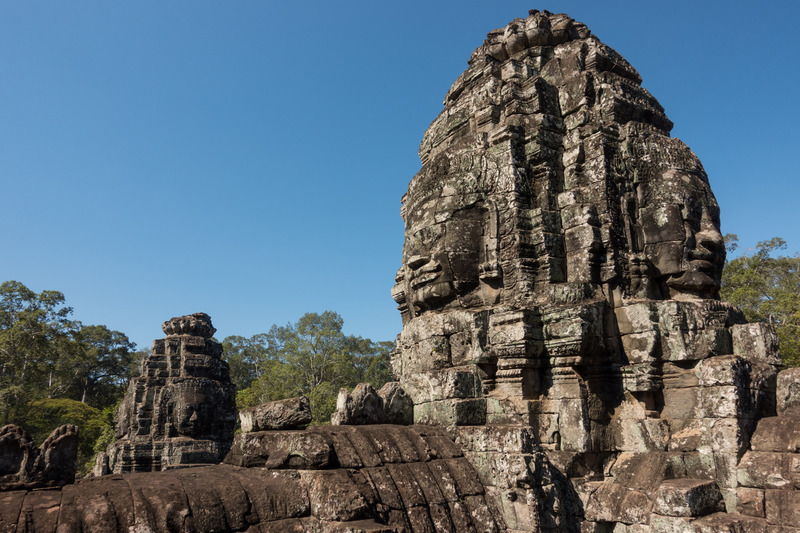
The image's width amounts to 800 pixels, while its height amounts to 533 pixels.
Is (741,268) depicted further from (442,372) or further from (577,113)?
(442,372)

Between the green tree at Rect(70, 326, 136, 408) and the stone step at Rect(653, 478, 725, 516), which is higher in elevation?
the green tree at Rect(70, 326, 136, 408)

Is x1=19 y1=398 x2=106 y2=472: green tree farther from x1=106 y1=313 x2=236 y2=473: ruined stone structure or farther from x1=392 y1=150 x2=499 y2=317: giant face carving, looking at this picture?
x1=392 y1=150 x2=499 y2=317: giant face carving

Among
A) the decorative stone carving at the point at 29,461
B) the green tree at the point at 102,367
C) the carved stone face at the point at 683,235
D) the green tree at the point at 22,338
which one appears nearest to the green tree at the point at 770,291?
the carved stone face at the point at 683,235

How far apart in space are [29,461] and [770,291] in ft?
91.0

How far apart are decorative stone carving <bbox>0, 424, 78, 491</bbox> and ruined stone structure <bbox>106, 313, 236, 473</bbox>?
32.6ft

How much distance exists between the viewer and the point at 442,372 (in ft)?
20.0

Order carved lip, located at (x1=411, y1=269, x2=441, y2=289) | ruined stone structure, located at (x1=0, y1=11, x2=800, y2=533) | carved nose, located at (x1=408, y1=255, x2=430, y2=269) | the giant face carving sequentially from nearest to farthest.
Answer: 1. ruined stone structure, located at (x1=0, y1=11, x2=800, y2=533)
2. the giant face carving
3. carved lip, located at (x1=411, y1=269, x2=441, y2=289)
4. carved nose, located at (x1=408, y1=255, x2=430, y2=269)

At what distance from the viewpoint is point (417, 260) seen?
695 centimetres

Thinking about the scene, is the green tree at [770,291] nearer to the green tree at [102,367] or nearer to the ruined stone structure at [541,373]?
the ruined stone structure at [541,373]

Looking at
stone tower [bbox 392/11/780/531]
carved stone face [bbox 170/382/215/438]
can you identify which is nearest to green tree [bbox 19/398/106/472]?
carved stone face [bbox 170/382/215/438]

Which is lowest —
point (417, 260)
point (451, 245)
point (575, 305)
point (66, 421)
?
point (66, 421)

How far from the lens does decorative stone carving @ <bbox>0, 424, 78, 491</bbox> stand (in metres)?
3.51

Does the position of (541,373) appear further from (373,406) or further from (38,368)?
(38,368)

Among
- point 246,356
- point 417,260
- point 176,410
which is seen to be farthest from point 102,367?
point 417,260
